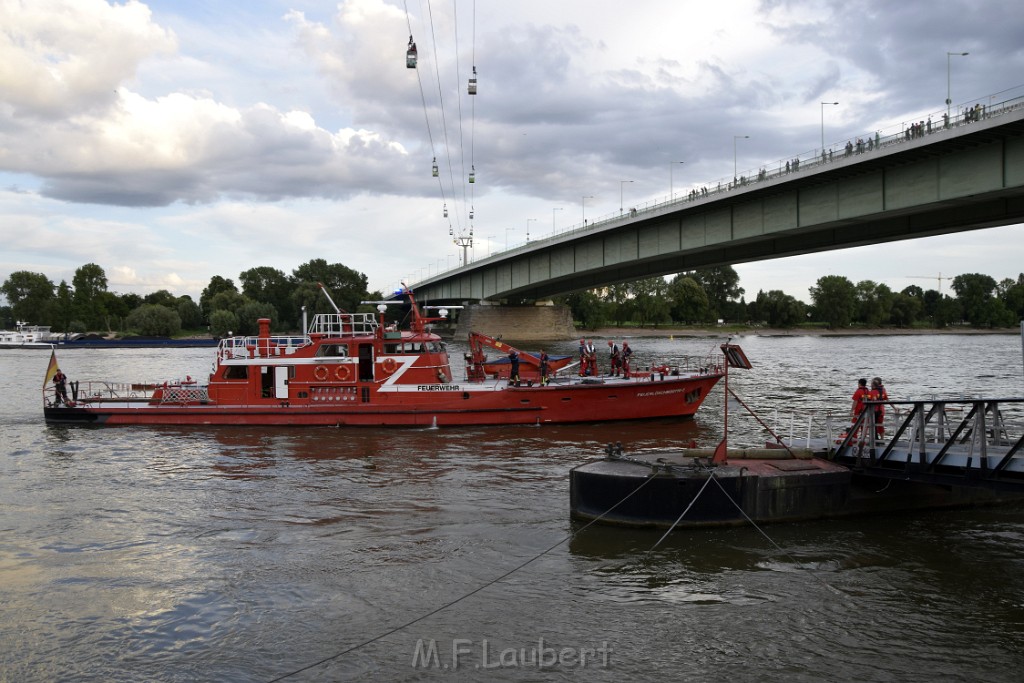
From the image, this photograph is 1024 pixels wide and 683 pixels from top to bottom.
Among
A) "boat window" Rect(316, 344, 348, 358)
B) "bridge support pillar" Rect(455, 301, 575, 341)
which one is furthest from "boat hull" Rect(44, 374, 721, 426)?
"bridge support pillar" Rect(455, 301, 575, 341)

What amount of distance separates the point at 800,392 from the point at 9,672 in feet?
120

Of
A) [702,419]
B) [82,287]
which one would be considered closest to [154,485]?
[702,419]

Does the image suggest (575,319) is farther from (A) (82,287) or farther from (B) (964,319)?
(A) (82,287)

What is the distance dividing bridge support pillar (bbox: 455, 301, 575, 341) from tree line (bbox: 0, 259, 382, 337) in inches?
1242

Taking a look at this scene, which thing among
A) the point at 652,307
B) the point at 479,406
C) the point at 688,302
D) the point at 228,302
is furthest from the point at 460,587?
the point at 688,302

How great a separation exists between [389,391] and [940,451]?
1848 cm

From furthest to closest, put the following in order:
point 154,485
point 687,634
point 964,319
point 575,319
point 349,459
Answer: point 964,319
point 575,319
point 349,459
point 154,485
point 687,634

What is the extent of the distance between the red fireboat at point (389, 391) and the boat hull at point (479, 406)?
4cm

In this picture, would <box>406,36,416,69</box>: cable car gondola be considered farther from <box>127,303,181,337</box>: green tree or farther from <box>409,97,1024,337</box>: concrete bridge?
<box>127,303,181,337</box>: green tree

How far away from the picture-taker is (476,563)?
12922 mm

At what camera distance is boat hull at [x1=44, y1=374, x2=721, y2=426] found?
27.3m

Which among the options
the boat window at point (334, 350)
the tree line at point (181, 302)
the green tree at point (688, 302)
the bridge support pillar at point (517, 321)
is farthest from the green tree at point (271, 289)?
the boat window at point (334, 350)

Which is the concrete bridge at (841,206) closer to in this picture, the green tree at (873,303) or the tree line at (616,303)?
the tree line at (616,303)

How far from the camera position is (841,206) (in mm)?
36594
